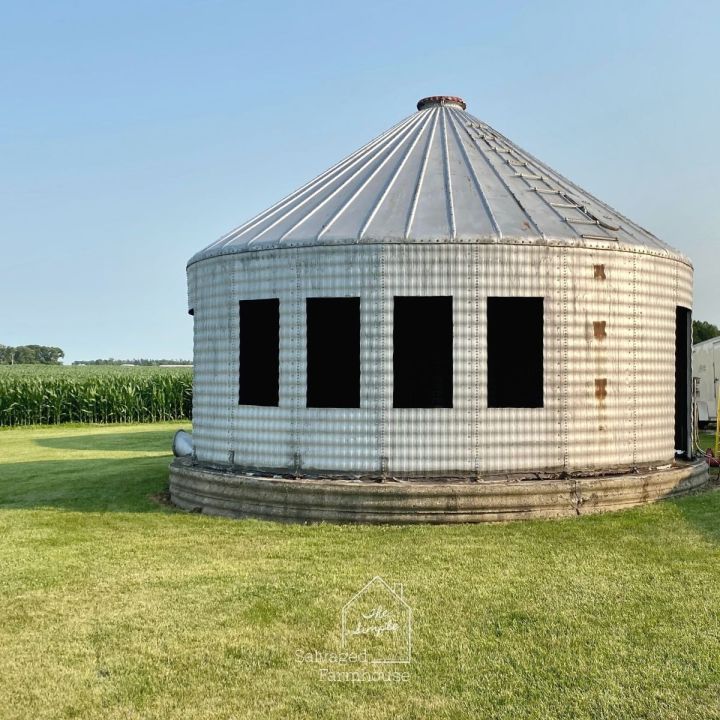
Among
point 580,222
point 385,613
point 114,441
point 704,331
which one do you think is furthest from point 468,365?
point 704,331

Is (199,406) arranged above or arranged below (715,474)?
above

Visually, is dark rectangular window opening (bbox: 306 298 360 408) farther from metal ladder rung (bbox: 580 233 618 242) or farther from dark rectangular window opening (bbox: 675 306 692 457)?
dark rectangular window opening (bbox: 675 306 692 457)

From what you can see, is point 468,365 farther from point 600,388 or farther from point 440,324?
point 440,324

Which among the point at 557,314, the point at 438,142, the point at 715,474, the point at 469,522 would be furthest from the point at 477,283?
the point at 715,474

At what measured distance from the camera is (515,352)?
11.0 metres

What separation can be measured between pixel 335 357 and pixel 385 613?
5200 millimetres

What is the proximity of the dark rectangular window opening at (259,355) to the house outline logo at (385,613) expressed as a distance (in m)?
4.20

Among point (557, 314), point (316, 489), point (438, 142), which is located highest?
point (438, 142)

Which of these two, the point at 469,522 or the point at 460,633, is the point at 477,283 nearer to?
the point at 469,522

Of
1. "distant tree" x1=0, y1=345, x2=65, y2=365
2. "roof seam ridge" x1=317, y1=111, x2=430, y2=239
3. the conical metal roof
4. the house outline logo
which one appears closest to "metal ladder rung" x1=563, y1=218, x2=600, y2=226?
the conical metal roof

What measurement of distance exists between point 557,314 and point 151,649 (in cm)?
612

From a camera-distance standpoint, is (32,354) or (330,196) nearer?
(330,196)

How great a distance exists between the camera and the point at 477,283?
29.3 ft

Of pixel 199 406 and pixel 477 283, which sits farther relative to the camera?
pixel 199 406
